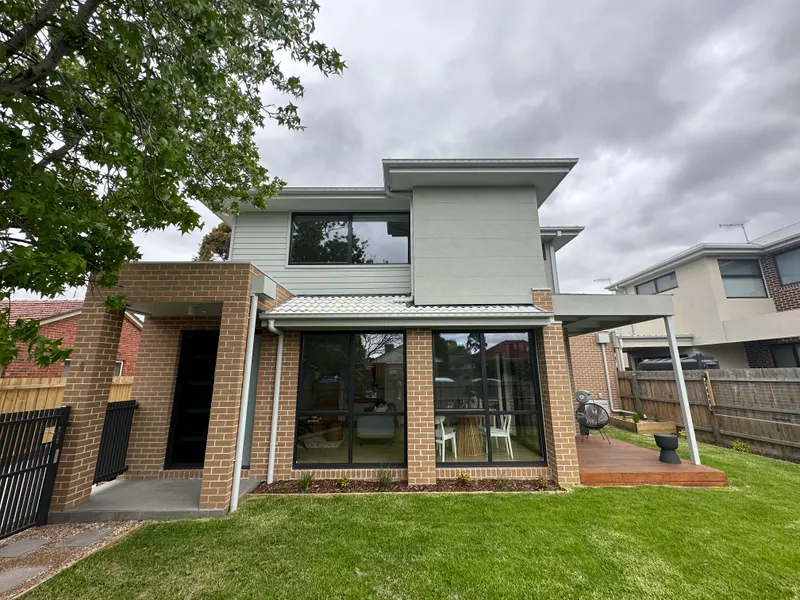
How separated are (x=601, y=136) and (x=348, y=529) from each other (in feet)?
52.3

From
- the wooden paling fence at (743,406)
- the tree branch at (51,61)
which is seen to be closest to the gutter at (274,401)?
the tree branch at (51,61)

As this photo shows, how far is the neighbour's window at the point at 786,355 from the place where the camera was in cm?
1119

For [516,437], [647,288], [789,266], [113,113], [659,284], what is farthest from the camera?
[647,288]

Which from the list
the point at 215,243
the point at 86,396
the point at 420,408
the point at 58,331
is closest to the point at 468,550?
the point at 420,408

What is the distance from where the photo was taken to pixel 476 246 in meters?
7.16

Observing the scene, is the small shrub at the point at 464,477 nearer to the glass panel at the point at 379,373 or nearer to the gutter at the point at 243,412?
the glass panel at the point at 379,373

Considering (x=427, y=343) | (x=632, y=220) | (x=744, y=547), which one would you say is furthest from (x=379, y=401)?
(x=632, y=220)

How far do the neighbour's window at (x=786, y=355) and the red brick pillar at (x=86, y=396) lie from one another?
63.6 ft

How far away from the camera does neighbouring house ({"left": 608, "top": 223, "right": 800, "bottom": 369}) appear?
471 inches

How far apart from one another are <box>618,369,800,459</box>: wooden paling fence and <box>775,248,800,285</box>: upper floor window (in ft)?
24.9

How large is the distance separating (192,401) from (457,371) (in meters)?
5.51

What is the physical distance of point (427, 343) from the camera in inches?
247

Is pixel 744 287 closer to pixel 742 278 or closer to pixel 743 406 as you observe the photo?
pixel 742 278

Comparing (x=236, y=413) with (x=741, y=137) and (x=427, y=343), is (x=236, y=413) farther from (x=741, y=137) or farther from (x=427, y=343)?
(x=741, y=137)
